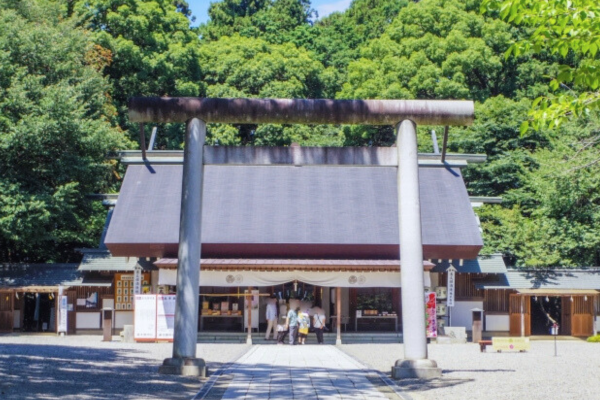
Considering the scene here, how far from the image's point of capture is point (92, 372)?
1479 centimetres

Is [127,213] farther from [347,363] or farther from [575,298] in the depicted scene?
[575,298]

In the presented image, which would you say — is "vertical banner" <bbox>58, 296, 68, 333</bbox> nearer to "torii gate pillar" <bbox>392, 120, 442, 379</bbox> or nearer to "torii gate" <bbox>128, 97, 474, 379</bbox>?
"torii gate" <bbox>128, 97, 474, 379</bbox>

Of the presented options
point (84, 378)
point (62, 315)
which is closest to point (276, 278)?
point (62, 315)

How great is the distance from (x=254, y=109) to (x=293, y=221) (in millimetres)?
12962

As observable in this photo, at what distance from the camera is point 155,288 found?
28.6 metres

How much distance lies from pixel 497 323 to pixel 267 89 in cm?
1873

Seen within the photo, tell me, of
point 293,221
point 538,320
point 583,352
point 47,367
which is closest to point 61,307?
point 293,221

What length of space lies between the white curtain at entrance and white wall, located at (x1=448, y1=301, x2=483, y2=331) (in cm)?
350

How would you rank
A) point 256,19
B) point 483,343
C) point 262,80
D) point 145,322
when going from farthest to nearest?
point 256,19 → point 262,80 → point 145,322 → point 483,343

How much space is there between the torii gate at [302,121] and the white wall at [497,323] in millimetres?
15184

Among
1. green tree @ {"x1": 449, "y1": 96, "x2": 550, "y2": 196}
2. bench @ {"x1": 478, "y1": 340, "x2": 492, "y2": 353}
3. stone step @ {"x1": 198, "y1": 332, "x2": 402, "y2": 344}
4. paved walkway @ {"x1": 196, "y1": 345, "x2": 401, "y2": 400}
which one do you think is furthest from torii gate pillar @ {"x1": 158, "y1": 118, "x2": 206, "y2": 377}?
green tree @ {"x1": 449, "y1": 96, "x2": 550, "y2": 196}

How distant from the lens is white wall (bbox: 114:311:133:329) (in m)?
28.7

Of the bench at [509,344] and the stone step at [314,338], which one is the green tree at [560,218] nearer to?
the stone step at [314,338]

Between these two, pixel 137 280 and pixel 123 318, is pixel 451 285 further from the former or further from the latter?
pixel 123 318
